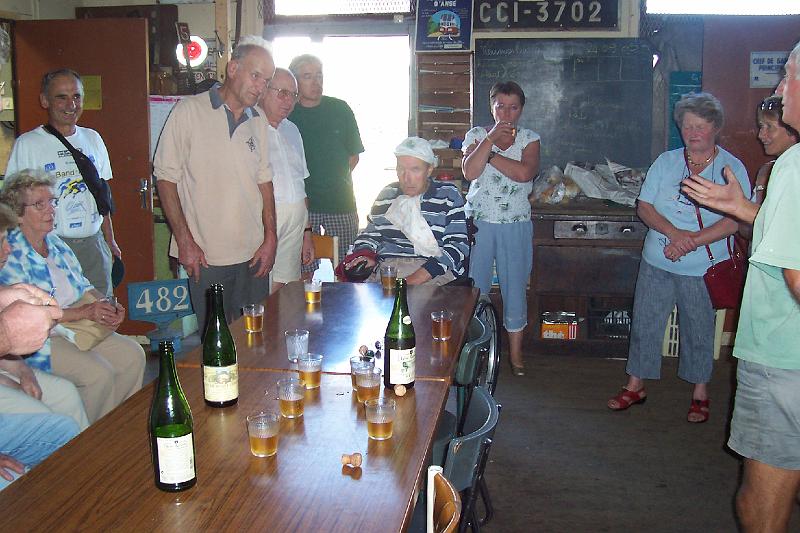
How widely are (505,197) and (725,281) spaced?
1.28 meters

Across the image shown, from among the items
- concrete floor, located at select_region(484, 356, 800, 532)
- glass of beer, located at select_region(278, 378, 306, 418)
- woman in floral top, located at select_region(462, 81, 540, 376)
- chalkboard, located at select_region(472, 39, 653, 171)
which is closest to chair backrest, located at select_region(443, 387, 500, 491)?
glass of beer, located at select_region(278, 378, 306, 418)

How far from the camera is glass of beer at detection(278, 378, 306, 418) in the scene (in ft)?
5.65

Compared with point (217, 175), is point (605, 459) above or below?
below

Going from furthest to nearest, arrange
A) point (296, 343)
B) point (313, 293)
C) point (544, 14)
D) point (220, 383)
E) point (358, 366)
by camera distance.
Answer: point (544, 14), point (313, 293), point (296, 343), point (358, 366), point (220, 383)

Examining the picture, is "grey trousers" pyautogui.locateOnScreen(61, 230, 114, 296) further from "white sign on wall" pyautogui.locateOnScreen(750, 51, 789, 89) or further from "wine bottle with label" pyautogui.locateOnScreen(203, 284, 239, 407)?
"white sign on wall" pyautogui.locateOnScreen(750, 51, 789, 89)

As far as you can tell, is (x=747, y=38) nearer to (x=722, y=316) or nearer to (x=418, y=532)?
(x=722, y=316)

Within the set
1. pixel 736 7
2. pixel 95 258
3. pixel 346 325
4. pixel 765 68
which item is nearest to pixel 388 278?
pixel 346 325

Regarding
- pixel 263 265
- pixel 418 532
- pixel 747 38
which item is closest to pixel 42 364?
pixel 263 265

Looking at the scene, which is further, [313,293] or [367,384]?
[313,293]

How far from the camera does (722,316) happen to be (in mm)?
4852

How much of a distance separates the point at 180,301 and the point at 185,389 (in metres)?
2.88

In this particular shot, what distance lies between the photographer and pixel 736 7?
5.05 metres

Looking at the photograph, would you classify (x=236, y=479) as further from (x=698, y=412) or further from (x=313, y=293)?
(x=698, y=412)

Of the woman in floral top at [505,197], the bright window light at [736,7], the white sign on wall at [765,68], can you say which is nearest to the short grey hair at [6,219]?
the woman in floral top at [505,197]
